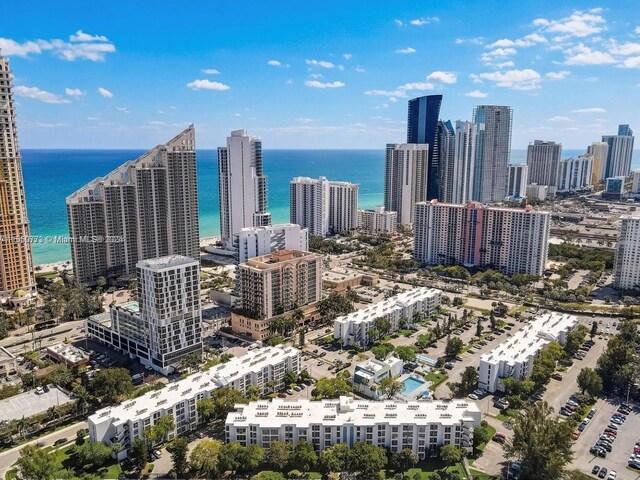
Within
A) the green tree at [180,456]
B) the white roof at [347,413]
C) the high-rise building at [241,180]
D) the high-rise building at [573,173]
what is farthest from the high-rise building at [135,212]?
the high-rise building at [573,173]

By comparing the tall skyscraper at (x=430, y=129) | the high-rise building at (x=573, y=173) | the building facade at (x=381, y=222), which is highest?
the tall skyscraper at (x=430, y=129)

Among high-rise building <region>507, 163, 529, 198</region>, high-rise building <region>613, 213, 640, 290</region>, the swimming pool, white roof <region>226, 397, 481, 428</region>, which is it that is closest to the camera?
white roof <region>226, 397, 481, 428</region>

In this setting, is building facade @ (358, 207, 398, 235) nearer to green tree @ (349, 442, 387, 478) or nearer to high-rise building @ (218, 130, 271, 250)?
high-rise building @ (218, 130, 271, 250)

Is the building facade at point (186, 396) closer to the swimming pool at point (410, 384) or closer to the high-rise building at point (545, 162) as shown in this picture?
the swimming pool at point (410, 384)

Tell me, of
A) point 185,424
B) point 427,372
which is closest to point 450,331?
point 427,372

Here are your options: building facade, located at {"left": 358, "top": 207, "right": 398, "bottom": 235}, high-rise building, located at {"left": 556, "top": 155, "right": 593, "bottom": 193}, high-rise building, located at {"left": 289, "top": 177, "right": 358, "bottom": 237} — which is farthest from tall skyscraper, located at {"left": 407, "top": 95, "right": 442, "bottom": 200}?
high-rise building, located at {"left": 556, "top": 155, "right": 593, "bottom": 193}

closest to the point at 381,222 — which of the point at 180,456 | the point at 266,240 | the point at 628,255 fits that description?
the point at 628,255

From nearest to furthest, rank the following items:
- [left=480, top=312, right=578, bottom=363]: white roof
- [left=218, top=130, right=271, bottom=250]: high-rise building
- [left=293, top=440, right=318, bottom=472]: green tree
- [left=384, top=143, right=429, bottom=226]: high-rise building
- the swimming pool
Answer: [left=293, top=440, right=318, bottom=472]: green tree < the swimming pool < [left=480, top=312, right=578, bottom=363]: white roof < [left=218, top=130, right=271, bottom=250]: high-rise building < [left=384, top=143, right=429, bottom=226]: high-rise building
